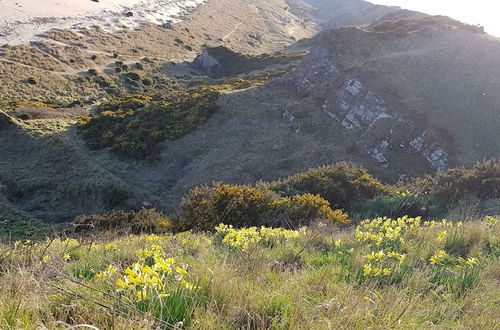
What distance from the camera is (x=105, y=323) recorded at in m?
2.20

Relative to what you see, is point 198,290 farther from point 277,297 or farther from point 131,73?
point 131,73

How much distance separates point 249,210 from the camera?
440 inches

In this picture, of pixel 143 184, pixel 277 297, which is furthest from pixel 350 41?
pixel 277 297

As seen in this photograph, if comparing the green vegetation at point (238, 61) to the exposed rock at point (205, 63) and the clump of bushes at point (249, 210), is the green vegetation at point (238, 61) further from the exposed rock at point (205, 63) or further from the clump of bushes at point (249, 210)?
the clump of bushes at point (249, 210)

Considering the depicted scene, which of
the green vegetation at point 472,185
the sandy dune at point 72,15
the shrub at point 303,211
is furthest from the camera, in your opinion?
the sandy dune at point 72,15

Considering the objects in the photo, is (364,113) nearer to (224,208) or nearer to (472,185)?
(472,185)

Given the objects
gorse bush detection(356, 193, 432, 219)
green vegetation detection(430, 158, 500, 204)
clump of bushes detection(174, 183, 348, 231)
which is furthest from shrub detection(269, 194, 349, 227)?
green vegetation detection(430, 158, 500, 204)

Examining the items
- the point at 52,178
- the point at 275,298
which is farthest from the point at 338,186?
the point at 52,178

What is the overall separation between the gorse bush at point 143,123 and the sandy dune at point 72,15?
29255mm

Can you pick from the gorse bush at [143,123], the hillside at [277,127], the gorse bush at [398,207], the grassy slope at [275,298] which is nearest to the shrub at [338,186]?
the gorse bush at [398,207]

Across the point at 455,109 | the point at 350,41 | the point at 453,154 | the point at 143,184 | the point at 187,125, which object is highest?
the point at 350,41

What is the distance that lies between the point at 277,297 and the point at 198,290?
64cm

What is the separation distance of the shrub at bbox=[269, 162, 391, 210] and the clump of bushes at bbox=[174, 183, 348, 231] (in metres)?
2.06

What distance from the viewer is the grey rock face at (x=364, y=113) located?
70.1 feet
